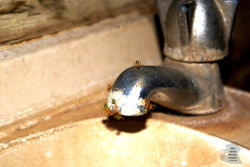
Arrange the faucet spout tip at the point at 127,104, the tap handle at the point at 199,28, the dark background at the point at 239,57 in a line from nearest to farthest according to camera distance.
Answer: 1. the faucet spout tip at the point at 127,104
2. the tap handle at the point at 199,28
3. the dark background at the point at 239,57

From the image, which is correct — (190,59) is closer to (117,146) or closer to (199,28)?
(199,28)

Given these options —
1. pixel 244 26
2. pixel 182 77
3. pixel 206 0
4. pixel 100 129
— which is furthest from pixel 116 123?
pixel 244 26

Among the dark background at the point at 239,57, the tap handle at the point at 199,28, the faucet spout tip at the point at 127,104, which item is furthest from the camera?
the dark background at the point at 239,57

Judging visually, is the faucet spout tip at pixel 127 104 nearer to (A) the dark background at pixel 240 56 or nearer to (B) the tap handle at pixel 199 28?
(B) the tap handle at pixel 199 28

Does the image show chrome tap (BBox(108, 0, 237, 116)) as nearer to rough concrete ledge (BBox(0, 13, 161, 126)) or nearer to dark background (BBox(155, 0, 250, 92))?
rough concrete ledge (BBox(0, 13, 161, 126))

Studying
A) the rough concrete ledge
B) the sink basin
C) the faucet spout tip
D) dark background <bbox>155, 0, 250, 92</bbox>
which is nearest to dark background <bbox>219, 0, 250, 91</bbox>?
dark background <bbox>155, 0, 250, 92</bbox>

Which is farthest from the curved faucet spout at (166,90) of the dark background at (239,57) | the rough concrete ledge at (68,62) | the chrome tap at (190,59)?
the dark background at (239,57)

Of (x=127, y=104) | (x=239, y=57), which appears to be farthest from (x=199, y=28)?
(x=239, y=57)
